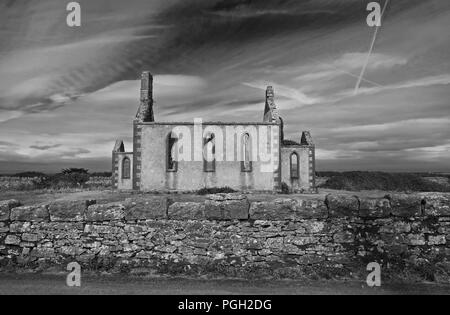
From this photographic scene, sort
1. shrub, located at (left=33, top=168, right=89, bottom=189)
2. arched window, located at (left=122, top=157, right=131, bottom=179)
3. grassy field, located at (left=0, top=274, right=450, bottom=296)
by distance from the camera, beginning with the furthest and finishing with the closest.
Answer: shrub, located at (left=33, top=168, right=89, bottom=189)
arched window, located at (left=122, top=157, right=131, bottom=179)
grassy field, located at (left=0, top=274, right=450, bottom=296)

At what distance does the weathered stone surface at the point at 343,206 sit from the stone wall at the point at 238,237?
0.02 meters

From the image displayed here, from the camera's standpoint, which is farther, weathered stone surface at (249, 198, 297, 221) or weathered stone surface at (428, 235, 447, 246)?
weathered stone surface at (249, 198, 297, 221)

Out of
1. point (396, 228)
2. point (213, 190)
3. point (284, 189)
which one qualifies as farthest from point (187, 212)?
point (284, 189)

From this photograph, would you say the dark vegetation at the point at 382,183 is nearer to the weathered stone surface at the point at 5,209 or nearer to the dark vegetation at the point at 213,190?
the dark vegetation at the point at 213,190

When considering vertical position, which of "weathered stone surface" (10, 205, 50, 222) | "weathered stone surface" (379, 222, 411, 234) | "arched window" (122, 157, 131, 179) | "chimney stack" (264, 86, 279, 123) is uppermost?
"chimney stack" (264, 86, 279, 123)

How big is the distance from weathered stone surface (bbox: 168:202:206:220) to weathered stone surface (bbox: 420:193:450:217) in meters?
4.36

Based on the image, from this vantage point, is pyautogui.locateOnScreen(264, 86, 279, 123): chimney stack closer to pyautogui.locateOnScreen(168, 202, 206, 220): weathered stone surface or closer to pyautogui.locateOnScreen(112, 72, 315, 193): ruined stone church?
pyautogui.locateOnScreen(112, 72, 315, 193): ruined stone church

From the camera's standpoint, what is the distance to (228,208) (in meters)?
6.79

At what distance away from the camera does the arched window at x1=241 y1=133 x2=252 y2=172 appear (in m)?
28.4

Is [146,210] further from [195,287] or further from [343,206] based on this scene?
[343,206]

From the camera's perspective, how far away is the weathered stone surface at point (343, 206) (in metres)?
6.69

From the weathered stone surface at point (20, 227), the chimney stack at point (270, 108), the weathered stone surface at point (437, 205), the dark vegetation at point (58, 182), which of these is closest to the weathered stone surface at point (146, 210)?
the weathered stone surface at point (20, 227)

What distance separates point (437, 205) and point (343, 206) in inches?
70.6

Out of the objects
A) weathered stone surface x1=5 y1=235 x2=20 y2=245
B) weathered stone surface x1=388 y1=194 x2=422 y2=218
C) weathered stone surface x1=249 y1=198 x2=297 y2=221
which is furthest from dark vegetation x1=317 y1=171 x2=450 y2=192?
weathered stone surface x1=5 y1=235 x2=20 y2=245
